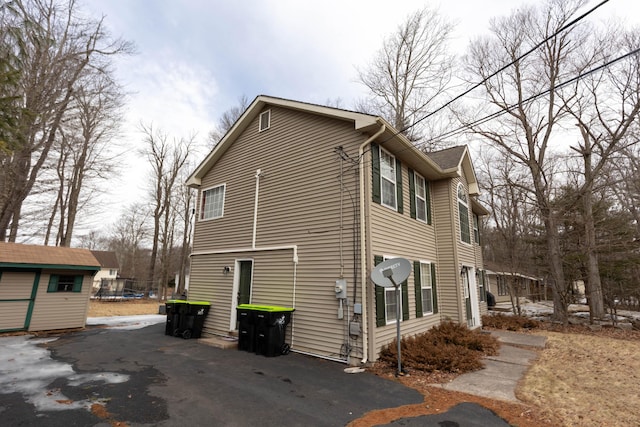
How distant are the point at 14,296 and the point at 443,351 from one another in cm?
1205

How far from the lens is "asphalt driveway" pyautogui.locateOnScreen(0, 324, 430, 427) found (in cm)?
369

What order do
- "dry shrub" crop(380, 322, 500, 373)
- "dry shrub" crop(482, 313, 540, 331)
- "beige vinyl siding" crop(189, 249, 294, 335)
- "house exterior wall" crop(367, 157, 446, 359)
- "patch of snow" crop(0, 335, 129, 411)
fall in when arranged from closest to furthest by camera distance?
"patch of snow" crop(0, 335, 129, 411) < "dry shrub" crop(380, 322, 500, 373) < "house exterior wall" crop(367, 157, 446, 359) < "beige vinyl siding" crop(189, 249, 294, 335) < "dry shrub" crop(482, 313, 540, 331)

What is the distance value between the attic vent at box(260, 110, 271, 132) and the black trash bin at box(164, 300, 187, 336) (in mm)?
5869

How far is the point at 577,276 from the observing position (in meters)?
12.9

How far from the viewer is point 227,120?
74.8 ft

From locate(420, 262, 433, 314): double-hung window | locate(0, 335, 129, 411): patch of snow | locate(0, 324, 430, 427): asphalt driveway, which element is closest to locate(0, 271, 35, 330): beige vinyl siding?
locate(0, 335, 129, 411): patch of snow

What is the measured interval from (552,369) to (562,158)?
1281cm

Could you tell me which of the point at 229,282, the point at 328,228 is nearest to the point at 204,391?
the point at 328,228

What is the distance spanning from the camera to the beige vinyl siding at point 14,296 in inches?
344

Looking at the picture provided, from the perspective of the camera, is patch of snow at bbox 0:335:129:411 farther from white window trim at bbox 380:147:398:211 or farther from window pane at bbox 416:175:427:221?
window pane at bbox 416:175:427:221

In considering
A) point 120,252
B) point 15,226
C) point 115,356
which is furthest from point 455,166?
point 120,252

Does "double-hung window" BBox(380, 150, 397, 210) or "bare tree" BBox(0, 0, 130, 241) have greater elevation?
"bare tree" BBox(0, 0, 130, 241)

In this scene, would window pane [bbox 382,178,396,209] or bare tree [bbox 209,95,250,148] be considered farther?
bare tree [bbox 209,95,250,148]

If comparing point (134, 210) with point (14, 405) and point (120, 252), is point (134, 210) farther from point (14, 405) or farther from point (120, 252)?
point (14, 405)
